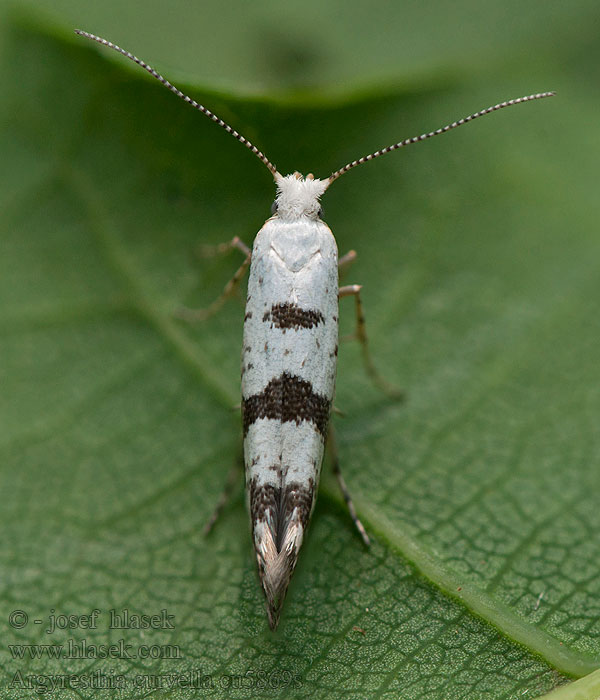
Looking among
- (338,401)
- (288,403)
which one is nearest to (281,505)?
(288,403)

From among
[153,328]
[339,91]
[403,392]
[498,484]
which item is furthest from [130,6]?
[498,484]

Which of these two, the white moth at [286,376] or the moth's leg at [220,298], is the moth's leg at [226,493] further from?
the moth's leg at [220,298]

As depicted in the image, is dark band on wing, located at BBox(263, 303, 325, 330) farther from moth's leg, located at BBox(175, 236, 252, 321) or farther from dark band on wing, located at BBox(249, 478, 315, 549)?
dark band on wing, located at BBox(249, 478, 315, 549)

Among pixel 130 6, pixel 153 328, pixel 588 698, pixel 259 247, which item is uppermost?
pixel 130 6

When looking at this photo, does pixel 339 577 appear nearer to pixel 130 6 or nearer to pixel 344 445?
pixel 344 445

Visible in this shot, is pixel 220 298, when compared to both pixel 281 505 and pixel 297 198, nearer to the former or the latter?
pixel 297 198

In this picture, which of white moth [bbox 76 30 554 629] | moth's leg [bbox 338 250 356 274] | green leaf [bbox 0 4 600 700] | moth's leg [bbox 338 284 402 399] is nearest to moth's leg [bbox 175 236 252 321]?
green leaf [bbox 0 4 600 700]
